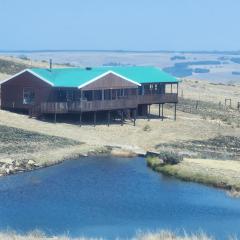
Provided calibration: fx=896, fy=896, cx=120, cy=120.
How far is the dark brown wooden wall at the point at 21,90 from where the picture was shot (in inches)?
2591

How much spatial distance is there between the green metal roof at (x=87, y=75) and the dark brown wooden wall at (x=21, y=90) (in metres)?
0.56

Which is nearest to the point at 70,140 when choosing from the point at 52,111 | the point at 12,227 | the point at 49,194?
the point at 52,111

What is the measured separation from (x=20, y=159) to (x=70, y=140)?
7440mm

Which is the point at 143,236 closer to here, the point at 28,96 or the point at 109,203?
the point at 109,203

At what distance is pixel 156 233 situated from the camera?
110ft

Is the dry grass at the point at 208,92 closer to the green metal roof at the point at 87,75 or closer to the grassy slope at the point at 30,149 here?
the green metal roof at the point at 87,75

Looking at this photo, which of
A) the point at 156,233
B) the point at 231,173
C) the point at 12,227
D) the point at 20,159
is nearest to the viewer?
the point at 156,233

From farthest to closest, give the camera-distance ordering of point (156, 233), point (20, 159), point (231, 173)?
1. point (20, 159)
2. point (231, 173)
3. point (156, 233)

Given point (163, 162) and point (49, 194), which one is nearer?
point (49, 194)

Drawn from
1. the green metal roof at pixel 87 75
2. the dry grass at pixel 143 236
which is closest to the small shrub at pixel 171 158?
the green metal roof at pixel 87 75

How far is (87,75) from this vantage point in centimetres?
6694

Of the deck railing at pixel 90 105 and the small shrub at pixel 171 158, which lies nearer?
the small shrub at pixel 171 158

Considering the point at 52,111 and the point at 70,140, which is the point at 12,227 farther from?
the point at 52,111

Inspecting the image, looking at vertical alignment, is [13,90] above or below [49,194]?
above
